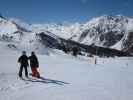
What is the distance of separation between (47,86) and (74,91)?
206 cm

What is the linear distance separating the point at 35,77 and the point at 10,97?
6497 mm

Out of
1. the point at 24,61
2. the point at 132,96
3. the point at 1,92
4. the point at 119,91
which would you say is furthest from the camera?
the point at 24,61

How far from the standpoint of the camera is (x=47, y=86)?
1516 centimetres

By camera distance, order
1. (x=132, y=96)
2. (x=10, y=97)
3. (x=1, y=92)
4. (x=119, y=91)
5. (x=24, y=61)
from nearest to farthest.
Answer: (x=10, y=97) < (x=1, y=92) < (x=132, y=96) < (x=119, y=91) < (x=24, y=61)

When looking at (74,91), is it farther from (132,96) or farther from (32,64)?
(32,64)

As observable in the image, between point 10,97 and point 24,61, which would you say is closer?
point 10,97

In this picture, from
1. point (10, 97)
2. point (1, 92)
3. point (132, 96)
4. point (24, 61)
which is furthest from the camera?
point (24, 61)

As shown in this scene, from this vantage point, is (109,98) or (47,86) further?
(47,86)

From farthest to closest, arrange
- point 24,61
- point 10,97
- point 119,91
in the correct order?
point 24,61
point 119,91
point 10,97

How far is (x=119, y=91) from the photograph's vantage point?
15031 millimetres

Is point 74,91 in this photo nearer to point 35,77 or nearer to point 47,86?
point 47,86

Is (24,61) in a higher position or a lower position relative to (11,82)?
higher

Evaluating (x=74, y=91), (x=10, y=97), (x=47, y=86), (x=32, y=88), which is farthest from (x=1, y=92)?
(x=74, y=91)

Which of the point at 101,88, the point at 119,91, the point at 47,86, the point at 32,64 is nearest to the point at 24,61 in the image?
the point at 32,64
